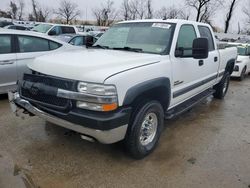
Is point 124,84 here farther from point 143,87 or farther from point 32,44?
point 32,44

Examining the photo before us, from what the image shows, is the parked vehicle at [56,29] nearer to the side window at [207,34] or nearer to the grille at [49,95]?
the side window at [207,34]

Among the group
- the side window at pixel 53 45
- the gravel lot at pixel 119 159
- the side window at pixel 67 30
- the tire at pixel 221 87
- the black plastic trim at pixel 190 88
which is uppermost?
the side window at pixel 67 30

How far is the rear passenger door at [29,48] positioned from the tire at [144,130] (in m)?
3.14

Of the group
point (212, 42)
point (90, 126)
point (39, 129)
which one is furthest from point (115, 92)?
point (212, 42)

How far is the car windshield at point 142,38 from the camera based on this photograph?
4.06 m

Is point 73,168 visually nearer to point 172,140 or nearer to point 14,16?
point 172,140

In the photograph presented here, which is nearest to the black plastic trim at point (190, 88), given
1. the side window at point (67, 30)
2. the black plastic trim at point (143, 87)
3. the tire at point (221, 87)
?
the black plastic trim at point (143, 87)

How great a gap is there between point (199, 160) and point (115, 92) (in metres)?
1.71

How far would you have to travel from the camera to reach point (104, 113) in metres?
2.90

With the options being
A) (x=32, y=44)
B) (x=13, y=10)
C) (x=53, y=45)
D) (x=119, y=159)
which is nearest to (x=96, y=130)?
(x=119, y=159)

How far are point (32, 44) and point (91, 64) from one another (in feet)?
12.1

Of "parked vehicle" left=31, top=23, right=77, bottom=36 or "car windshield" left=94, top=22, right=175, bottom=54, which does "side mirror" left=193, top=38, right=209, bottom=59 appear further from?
"parked vehicle" left=31, top=23, right=77, bottom=36

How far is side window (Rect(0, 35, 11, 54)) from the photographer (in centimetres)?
568

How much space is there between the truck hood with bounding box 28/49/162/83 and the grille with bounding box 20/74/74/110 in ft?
0.23
